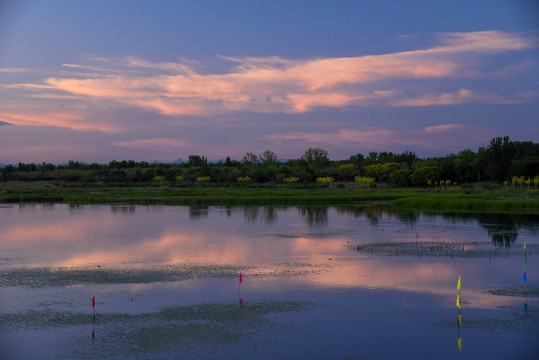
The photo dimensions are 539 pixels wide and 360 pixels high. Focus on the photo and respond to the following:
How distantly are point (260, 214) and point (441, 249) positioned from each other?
84.5ft

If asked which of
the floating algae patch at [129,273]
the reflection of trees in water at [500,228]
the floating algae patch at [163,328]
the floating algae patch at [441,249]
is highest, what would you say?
the reflection of trees in water at [500,228]

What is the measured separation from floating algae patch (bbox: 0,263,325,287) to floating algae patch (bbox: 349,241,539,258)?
5.83 m

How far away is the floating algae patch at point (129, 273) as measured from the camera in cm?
2203

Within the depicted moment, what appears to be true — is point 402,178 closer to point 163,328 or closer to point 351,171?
point 351,171

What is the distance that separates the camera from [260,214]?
53.1 metres

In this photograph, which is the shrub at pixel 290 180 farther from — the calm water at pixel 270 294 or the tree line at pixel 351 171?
the calm water at pixel 270 294

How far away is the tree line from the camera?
9662 centimetres

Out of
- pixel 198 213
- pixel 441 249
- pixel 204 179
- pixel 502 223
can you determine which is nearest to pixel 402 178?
pixel 204 179

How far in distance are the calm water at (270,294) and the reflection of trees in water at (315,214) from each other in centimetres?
743

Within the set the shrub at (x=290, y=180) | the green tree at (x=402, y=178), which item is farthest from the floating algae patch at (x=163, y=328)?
the shrub at (x=290, y=180)

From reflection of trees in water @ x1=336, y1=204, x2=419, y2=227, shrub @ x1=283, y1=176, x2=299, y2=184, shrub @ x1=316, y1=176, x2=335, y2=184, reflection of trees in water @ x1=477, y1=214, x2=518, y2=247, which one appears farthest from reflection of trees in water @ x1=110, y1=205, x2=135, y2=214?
shrub @ x1=283, y1=176, x2=299, y2=184

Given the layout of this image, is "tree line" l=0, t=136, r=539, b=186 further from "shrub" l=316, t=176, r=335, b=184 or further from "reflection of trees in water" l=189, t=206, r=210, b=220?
"reflection of trees in water" l=189, t=206, r=210, b=220

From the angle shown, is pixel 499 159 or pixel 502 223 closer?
pixel 502 223

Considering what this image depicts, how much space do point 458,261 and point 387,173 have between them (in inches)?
3809
